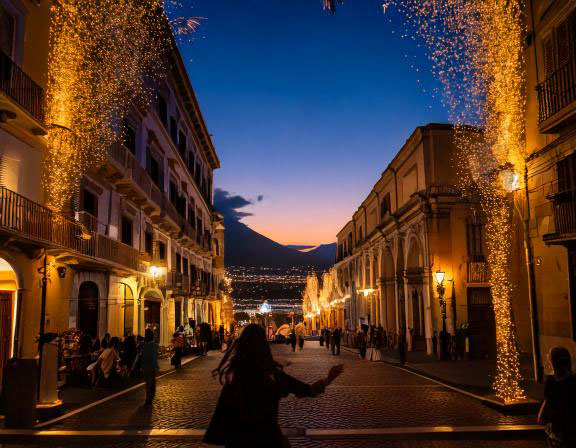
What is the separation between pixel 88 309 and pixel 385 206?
20625 mm

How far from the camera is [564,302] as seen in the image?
43.0ft

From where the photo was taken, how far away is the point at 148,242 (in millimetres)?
25375

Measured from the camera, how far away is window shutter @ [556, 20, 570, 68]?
12750 mm

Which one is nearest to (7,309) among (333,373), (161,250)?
(333,373)

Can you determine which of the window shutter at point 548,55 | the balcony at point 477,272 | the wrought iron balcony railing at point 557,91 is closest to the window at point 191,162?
the balcony at point 477,272

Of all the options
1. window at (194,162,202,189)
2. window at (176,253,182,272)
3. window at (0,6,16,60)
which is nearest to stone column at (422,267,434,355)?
window at (176,253,182,272)

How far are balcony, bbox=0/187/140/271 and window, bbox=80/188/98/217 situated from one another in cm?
95

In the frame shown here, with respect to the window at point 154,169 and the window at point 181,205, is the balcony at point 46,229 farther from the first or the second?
the window at point 181,205

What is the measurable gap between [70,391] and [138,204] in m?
10.6

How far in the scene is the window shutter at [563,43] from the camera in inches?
502

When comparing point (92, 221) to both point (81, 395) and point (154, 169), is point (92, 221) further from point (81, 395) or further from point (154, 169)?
point (154, 169)

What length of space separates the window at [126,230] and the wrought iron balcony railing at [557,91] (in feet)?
49.4

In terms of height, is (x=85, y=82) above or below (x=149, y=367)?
above

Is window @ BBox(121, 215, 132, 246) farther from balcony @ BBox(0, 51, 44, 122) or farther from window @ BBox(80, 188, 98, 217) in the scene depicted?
balcony @ BBox(0, 51, 44, 122)
